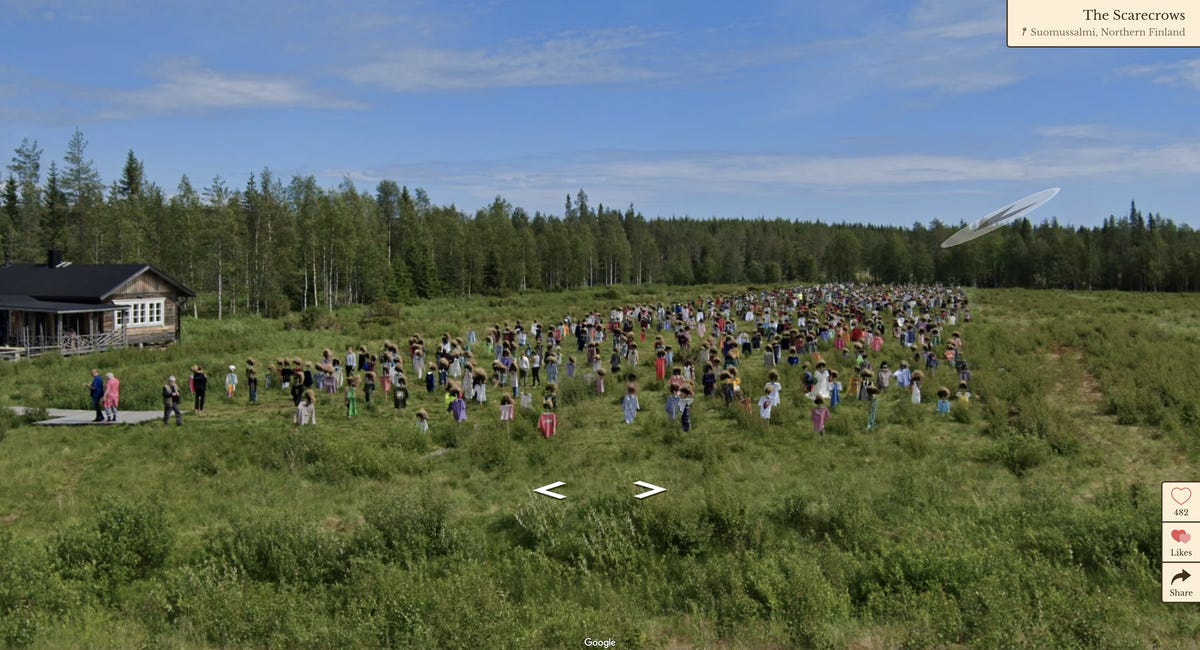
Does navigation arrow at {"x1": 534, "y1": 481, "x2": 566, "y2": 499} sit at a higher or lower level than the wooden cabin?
lower

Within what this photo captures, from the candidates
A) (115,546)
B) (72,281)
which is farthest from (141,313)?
(115,546)

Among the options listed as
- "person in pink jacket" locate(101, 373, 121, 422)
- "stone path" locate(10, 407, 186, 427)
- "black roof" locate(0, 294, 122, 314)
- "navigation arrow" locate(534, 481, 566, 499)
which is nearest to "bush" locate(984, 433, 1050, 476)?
"navigation arrow" locate(534, 481, 566, 499)

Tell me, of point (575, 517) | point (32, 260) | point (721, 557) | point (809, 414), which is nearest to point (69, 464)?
point (575, 517)

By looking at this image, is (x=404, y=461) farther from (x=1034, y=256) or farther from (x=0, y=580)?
(x=1034, y=256)

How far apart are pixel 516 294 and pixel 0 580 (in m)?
70.9

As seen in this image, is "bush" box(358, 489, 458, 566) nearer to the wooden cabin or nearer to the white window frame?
the wooden cabin

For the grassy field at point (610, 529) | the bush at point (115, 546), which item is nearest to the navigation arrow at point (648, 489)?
the grassy field at point (610, 529)

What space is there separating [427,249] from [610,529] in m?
67.1

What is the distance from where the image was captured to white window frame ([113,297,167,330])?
37.1 meters

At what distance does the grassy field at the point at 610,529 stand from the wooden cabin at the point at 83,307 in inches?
732

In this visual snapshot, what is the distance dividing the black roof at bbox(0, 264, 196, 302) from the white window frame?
1003 mm

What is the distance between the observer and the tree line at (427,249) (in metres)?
59.6

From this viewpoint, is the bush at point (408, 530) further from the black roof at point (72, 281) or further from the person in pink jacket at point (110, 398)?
the black roof at point (72, 281)

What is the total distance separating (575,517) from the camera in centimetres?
1222
